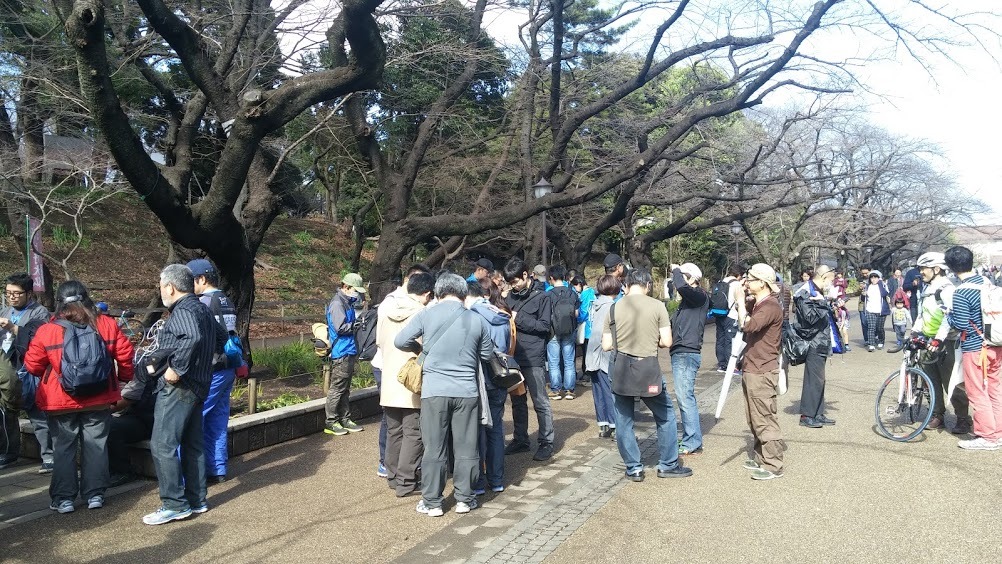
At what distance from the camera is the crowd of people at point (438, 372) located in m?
5.31

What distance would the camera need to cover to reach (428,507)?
5.34 meters

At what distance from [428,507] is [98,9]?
192 inches

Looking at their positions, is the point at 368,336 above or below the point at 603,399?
above

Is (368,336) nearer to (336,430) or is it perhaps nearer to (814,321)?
(336,430)

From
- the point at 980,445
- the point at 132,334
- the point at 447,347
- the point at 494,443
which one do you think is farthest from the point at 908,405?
the point at 132,334

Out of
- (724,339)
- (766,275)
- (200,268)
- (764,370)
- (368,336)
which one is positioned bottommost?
(724,339)

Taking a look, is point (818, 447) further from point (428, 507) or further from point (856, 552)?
point (428, 507)

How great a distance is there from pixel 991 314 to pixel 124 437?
24.8 ft

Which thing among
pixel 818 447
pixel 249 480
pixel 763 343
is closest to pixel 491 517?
pixel 249 480

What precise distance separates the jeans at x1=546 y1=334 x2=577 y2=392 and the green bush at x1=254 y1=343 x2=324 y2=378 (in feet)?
10.8

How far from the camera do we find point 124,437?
20.8 ft

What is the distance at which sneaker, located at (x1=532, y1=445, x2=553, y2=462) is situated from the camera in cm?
694

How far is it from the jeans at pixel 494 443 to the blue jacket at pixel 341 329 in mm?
2163

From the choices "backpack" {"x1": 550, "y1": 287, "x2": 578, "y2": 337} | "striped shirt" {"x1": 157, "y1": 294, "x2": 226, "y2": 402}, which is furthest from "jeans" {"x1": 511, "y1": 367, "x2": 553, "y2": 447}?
"striped shirt" {"x1": 157, "y1": 294, "x2": 226, "y2": 402}
